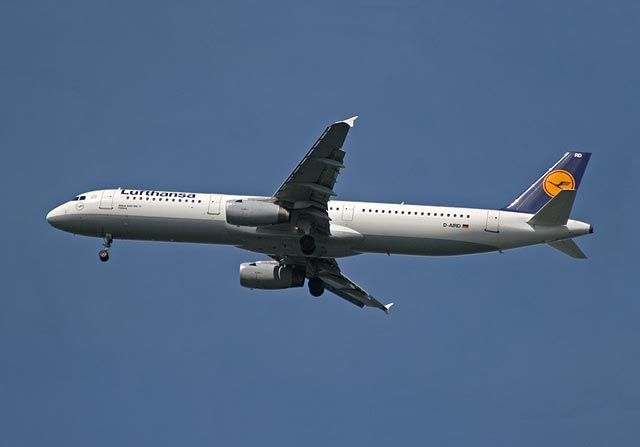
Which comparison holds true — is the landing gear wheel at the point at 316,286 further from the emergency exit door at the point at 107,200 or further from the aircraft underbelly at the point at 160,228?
the emergency exit door at the point at 107,200

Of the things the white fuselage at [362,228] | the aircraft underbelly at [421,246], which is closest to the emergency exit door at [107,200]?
the white fuselage at [362,228]

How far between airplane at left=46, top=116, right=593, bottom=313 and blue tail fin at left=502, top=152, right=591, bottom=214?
0.06m

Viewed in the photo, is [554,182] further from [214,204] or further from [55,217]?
[55,217]

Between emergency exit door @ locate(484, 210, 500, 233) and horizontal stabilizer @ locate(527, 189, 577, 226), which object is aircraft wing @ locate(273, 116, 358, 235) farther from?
horizontal stabilizer @ locate(527, 189, 577, 226)

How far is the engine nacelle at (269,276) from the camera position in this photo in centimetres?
6419

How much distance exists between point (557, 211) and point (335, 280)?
1571cm

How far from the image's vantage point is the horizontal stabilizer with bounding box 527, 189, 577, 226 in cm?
5622

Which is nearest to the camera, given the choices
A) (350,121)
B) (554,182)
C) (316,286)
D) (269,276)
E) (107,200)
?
(350,121)

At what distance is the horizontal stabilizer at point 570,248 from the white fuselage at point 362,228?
45 centimetres

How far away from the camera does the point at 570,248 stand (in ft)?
188

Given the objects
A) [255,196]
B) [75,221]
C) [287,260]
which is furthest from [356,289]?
[75,221]

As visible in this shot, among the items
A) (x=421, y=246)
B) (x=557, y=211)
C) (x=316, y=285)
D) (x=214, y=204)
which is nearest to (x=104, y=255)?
(x=214, y=204)

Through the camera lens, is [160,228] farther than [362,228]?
Yes

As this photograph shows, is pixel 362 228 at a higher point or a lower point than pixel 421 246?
higher
